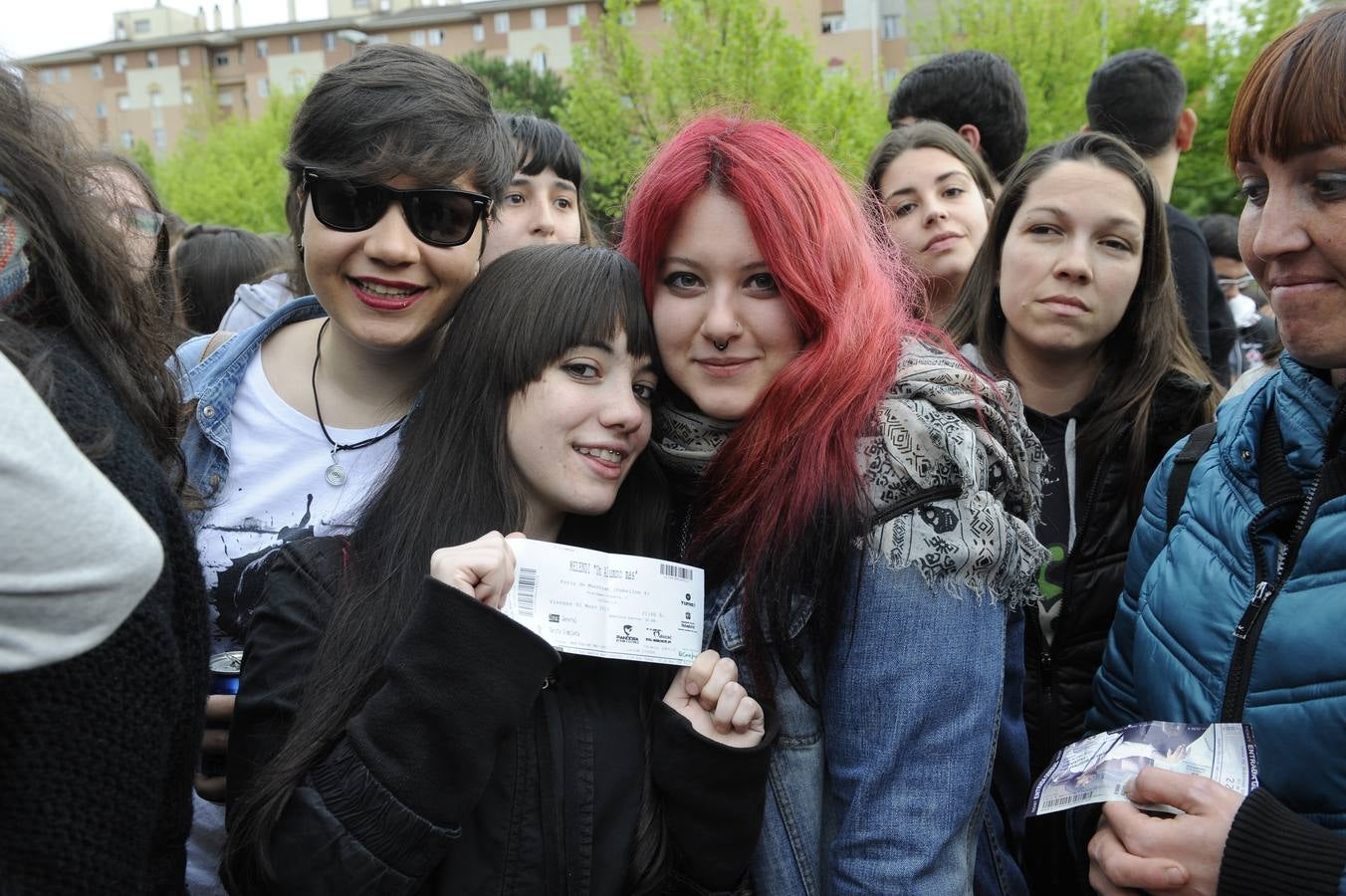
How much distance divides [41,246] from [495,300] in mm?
945

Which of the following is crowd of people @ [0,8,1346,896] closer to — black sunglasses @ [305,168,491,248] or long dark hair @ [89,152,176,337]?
black sunglasses @ [305,168,491,248]

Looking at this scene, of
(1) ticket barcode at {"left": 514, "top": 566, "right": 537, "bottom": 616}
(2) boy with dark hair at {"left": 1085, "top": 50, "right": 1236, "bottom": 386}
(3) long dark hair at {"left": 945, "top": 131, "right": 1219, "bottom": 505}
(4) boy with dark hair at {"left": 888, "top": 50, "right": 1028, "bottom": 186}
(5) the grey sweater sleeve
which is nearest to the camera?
(5) the grey sweater sleeve

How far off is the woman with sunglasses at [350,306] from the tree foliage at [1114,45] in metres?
18.4

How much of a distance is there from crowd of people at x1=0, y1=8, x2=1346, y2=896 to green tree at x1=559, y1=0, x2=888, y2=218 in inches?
498

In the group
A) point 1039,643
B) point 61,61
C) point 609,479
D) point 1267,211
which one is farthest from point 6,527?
point 61,61

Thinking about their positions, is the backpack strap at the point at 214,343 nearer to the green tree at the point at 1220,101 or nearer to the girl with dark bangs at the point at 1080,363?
the girl with dark bangs at the point at 1080,363

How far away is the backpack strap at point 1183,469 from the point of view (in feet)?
7.32

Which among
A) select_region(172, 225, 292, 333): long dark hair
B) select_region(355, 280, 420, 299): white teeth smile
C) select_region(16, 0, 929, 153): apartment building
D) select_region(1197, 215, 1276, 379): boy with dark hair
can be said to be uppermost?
select_region(16, 0, 929, 153): apartment building

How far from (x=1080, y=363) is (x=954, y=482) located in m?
1.41

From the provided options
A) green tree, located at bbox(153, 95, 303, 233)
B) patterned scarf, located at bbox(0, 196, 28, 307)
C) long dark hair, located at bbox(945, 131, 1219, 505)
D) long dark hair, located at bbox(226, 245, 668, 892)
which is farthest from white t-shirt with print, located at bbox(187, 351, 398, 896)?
green tree, located at bbox(153, 95, 303, 233)

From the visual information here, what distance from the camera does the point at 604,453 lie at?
7.00ft

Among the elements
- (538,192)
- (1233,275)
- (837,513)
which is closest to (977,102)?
(538,192)

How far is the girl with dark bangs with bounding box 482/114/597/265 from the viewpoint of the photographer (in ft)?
12.5

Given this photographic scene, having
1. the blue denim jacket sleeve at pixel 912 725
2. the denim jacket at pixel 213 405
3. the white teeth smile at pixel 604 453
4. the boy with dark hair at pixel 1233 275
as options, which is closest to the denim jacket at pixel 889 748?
the blue denim jacket sleeve at pixel 912 725
